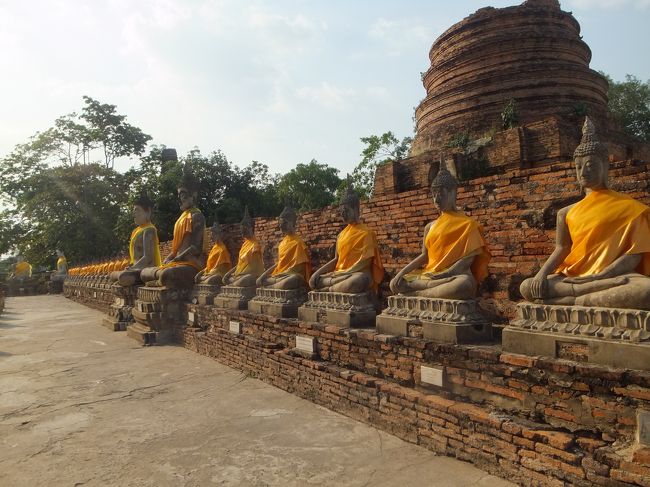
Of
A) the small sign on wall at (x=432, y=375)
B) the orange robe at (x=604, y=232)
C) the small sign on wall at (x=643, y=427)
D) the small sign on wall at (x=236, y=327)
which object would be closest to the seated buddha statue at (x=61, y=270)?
the small sign on wall at (x=236, y=327)

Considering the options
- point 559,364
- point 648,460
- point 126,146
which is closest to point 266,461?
point 559,364

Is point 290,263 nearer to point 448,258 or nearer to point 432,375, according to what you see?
point 448,258

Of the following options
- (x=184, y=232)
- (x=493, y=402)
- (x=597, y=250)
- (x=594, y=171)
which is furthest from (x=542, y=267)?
(x=184, y=232)

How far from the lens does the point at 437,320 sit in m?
4.15

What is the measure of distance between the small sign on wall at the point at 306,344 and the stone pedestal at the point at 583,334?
2.45 meters

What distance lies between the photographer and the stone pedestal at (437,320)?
13.0ft

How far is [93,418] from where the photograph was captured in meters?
4.66

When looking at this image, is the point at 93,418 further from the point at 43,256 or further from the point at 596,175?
the point at 43,256

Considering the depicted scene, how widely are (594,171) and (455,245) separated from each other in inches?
52.5

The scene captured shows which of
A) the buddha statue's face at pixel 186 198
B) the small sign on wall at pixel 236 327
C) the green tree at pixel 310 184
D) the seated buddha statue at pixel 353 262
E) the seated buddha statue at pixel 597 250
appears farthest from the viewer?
the green tree at pixel 310 184

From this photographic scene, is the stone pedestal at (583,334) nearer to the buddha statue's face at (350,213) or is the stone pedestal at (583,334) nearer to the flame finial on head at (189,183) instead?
the buddha statue's face at (350,213)

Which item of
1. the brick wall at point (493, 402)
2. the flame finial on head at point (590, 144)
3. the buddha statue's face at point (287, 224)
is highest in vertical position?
the flame finial on head at point (590, 144)

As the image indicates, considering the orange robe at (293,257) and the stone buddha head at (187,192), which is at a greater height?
the stone buddha head at (187,192)

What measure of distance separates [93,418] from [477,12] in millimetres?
18392
